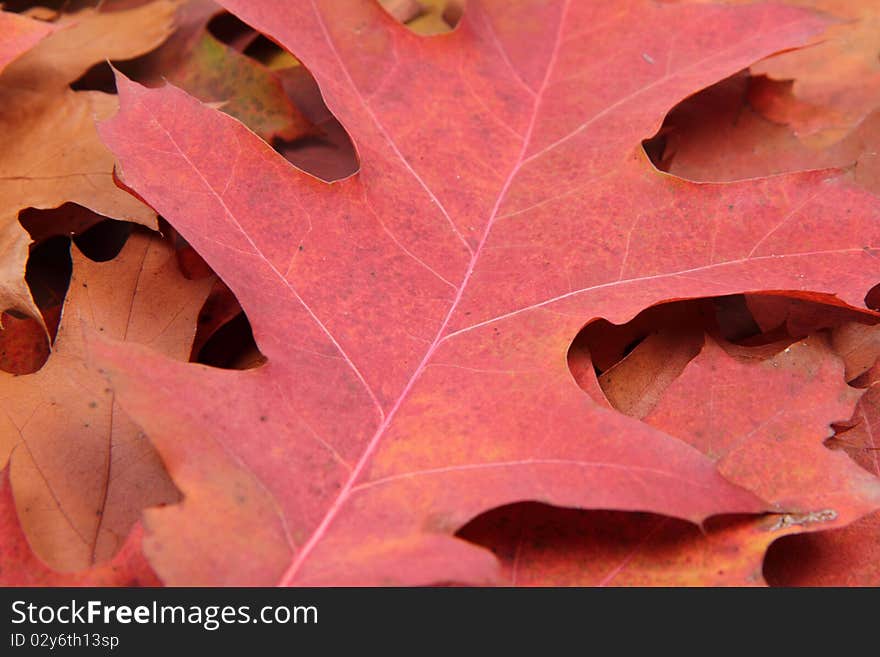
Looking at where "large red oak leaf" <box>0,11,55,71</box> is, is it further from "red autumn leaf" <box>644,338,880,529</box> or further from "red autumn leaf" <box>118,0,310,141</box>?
"red autumn leaf" <box>644,338,880,529</box>

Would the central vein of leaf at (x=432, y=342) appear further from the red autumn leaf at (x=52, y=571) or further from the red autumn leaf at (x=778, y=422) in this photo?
the red autumn leaf at (x=778, y=422)

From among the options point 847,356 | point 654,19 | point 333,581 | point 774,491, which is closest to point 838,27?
point 654,19

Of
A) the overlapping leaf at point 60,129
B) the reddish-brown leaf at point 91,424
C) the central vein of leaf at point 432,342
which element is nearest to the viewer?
the central vein of leaf at point 432,342

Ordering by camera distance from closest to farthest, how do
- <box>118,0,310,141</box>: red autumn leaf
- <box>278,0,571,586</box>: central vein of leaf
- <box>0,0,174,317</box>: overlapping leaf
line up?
<box>278,0,571,586</box>: central vein of leaf → <box>0,0,174,317</box>: overlapping leaf → <box>118,0,310,141</box>: red autumn leaf

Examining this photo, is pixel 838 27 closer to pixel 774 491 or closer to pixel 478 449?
pixel 774 491

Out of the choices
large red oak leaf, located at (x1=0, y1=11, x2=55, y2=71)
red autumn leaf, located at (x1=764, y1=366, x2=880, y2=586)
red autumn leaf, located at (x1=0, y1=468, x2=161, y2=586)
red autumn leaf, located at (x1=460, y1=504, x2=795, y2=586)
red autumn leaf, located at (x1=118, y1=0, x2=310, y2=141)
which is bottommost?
red autumn leaf, located at (x1=764, y1=366, x2=880, y2=586)

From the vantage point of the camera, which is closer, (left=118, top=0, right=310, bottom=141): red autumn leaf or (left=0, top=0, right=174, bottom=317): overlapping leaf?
(left=0, top=0, right=174, bottom=317): overlapping leaf

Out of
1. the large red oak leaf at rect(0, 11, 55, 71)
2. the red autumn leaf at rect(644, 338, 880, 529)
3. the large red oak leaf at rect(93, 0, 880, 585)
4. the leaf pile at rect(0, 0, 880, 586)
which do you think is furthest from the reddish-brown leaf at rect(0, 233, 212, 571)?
the red autumn leaf at rect(644, 338, 880, 529)

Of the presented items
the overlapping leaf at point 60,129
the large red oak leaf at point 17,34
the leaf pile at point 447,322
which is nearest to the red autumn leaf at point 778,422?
the leaf pile at point 447,322
